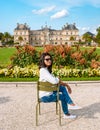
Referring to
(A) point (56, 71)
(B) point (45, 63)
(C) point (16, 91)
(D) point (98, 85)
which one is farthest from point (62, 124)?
(A) point (56, 71)

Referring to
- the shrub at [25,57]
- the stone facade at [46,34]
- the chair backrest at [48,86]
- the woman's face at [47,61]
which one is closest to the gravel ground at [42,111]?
the chair backrest at [48,86]

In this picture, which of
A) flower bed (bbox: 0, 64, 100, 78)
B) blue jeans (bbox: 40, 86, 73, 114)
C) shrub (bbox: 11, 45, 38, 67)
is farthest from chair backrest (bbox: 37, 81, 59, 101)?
shrub (bbox: 11, 45, 38, 67)

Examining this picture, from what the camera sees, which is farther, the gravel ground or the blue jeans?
the blue jeans

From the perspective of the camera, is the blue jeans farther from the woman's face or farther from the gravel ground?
the woman's face

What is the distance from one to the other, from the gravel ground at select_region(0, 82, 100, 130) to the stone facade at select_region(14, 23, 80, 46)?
445 ft

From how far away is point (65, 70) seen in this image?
44.9ft

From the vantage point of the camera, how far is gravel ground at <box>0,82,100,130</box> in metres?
6.19

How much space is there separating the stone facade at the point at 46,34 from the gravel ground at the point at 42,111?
13567cm

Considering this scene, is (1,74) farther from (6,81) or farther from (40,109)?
(40,109)

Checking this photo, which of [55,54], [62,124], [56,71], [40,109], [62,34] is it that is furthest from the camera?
[62,34]

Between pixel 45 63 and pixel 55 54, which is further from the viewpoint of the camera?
pixel 55 54

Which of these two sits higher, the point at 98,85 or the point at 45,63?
the point at 45,63

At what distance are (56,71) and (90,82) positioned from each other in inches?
80.7

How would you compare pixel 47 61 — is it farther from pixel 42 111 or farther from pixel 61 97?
pixel 42 111
